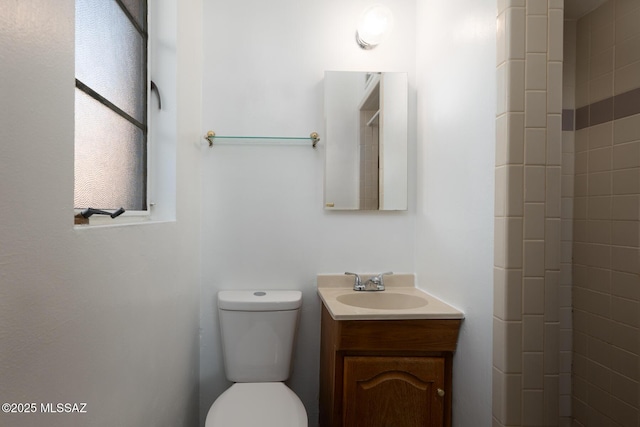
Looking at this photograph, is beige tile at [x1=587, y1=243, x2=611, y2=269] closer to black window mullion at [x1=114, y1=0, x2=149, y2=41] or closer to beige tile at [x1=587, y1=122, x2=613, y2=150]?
beige tile at [x1=587, y1=122, x2=613, y2=150]

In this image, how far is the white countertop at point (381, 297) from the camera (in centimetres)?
125

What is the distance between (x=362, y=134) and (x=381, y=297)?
81cm

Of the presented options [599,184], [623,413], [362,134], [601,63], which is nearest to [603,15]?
[601,63]

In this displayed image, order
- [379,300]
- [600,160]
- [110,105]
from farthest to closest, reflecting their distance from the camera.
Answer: [379,300] → [600,160] → [110,105]

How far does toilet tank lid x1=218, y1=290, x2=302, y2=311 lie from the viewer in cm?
152

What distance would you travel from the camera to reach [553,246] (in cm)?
98

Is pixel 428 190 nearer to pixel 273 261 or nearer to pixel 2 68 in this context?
pixel 273 261

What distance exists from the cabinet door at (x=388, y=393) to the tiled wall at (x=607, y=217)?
81 centimetres

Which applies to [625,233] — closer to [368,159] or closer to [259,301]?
[368,159]

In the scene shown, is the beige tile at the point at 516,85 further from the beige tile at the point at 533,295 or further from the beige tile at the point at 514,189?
the beige tile at the point at 533,295

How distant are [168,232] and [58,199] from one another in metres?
0.62

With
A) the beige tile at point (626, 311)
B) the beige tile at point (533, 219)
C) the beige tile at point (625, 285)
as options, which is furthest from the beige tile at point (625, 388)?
the beige tile at point (533, 219)

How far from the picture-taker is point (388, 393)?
1.29 meters

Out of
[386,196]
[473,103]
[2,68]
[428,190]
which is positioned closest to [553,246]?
[473,103]
